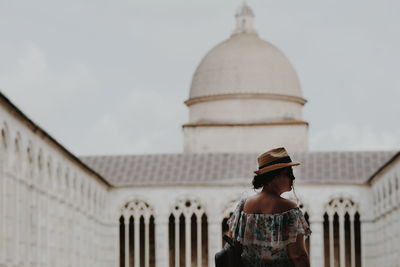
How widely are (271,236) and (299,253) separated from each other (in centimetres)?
23

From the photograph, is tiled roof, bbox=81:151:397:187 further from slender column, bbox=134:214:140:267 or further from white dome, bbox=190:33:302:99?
white dome, bbox=190:33:302:99

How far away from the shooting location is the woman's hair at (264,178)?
743 centimetres

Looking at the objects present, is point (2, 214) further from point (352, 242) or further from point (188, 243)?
point (352, 242)

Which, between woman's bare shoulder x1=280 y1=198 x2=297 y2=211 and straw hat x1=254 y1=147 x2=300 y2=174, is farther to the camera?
straw hat x1=254 y1=147 x2=300 y2=174

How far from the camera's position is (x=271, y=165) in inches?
291

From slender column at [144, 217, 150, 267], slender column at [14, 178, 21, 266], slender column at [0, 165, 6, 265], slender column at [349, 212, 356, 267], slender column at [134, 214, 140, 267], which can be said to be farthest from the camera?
slender column at [144, 217, 150, 267]

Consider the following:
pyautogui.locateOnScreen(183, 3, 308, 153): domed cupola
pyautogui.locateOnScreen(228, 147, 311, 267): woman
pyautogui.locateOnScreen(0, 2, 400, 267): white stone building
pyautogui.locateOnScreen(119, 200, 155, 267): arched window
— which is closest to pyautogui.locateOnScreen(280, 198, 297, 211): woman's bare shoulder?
pyautogui.locateOnScreen(228, 147, 311, 267): woman

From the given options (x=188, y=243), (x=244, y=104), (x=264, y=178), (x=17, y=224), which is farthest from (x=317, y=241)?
(x=264, y=178)

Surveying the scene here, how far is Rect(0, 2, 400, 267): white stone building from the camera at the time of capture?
133ft

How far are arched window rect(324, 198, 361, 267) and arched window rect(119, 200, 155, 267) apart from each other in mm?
8230

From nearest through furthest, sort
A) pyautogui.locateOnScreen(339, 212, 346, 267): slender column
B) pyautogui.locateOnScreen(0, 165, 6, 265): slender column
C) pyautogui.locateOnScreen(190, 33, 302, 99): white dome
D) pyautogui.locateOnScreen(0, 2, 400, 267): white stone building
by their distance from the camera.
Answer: pyautogui.locateOnScreen(0, 165, 6, 265): slender column < pyautogui.locateOnScreen(0, 2, 400, 267): white stone building < pyautogui.locateOnScreen(339, 212, 346, 267): slender column < pyautogui.locateOnScreen(190, 33, 302, 99): white dome

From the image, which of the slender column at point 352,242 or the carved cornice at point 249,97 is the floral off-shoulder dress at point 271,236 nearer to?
the slender column at point 352,242

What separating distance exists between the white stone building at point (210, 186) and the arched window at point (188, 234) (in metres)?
0.06

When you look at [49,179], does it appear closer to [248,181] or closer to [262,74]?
[248,181]
